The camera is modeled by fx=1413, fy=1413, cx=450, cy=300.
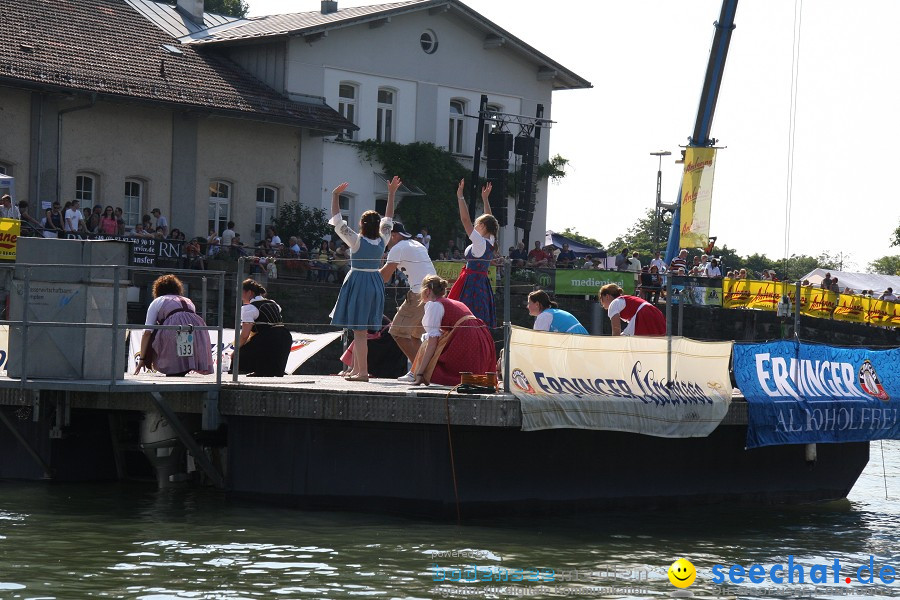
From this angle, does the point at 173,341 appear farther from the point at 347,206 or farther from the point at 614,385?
the point at 347,206

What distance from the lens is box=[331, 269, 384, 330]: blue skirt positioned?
1359 centimetres

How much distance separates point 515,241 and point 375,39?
25.7 ft

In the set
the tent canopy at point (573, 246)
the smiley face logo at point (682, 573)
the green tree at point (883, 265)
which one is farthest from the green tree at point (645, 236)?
the smiley face logo at point (682, 573)

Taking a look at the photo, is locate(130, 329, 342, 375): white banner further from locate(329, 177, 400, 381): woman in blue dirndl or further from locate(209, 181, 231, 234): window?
locate(209, 181, 231, 234): window

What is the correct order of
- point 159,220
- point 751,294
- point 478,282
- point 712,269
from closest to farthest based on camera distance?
Result: point 478,282, point 159,220, point 751,294, point 712,269

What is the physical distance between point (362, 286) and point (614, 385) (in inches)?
104

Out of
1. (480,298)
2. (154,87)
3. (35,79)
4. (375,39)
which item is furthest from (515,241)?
(480,298)

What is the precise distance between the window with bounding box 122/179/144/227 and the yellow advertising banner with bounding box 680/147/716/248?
45.6ft

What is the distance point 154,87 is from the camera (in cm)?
A: 3569

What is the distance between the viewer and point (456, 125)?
44875mm

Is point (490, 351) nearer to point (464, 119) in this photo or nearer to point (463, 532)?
point (463, 532)

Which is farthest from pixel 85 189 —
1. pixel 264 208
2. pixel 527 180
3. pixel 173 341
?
pixel 173 341

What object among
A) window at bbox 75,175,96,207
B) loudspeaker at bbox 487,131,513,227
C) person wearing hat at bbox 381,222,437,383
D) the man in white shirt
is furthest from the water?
loudspeaker at bbox 487,131,513,227

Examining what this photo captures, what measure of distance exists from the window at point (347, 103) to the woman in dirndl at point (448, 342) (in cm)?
2894
